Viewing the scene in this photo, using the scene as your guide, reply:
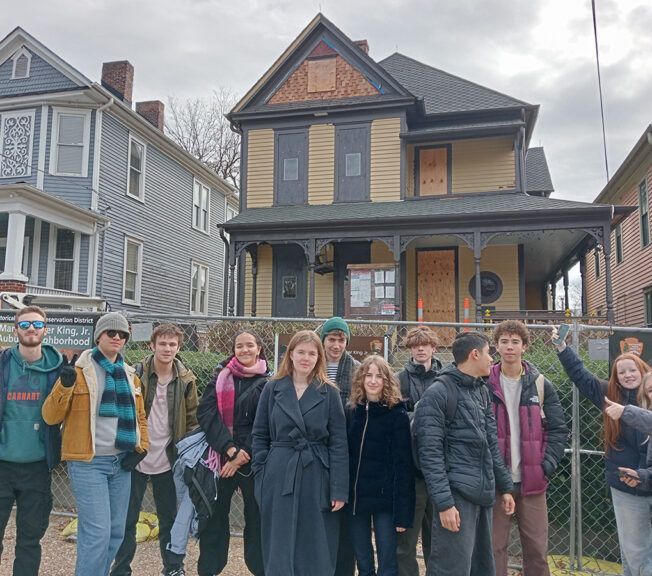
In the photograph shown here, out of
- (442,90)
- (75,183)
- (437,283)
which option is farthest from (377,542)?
(75,183)

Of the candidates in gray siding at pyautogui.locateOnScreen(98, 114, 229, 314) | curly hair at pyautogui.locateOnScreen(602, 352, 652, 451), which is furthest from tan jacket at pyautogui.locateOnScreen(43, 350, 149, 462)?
Answer: gray siding at pyautogui.locateOnScreen(98, 114, 229, 314)

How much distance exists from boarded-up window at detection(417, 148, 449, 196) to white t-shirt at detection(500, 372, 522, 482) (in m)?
11.7

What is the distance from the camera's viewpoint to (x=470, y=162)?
1470 cm

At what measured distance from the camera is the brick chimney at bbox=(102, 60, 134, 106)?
742 inches

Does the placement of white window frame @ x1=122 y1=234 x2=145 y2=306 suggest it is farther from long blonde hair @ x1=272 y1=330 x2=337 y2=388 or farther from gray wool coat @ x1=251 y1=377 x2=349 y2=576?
gray wool coat @ x1=251 y1=377 x2=349 y2=576

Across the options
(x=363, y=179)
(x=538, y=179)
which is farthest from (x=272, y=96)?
(x=538, y=179)

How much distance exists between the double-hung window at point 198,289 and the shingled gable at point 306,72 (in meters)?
8.06

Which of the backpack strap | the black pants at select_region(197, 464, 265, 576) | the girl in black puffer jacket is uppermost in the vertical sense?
the backpack strap

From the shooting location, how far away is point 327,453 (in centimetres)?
331

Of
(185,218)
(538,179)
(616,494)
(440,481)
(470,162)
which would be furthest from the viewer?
(185,218)

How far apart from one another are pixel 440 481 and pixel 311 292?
1012cm

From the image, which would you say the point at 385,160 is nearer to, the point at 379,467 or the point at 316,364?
the point at 316,364

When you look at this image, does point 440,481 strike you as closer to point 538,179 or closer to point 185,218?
point 538,179

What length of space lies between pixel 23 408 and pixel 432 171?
517 inches
